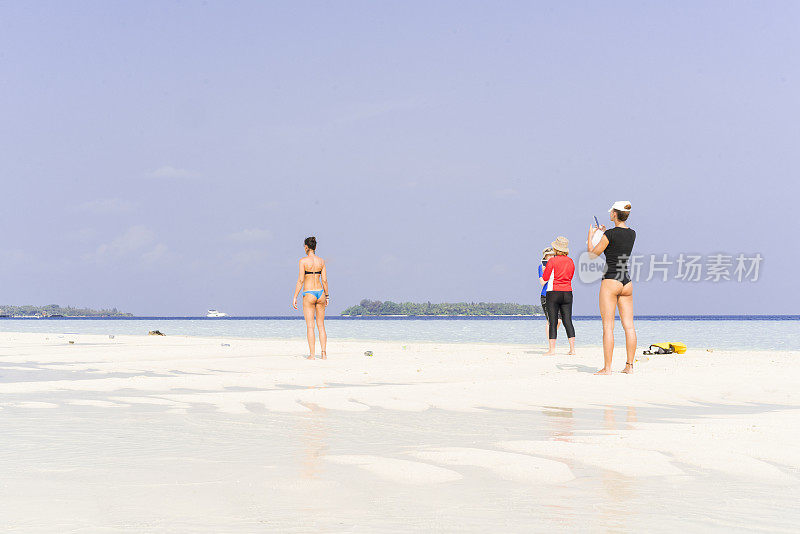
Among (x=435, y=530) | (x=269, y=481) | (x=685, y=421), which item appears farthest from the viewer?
(x=685, y=421)

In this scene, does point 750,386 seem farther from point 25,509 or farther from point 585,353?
point 25,509

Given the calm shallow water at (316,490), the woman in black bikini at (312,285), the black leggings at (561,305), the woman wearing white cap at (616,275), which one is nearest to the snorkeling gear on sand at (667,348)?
the black leggings at (561,305)

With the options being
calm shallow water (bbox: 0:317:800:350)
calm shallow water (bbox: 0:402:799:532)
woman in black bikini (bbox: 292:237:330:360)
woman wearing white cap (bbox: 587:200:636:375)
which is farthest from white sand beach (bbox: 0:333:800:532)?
calm shallow water (bbox: 0:317:800:350)

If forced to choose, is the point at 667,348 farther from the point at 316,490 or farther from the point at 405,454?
the point at 316,490

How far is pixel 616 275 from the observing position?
35.1 ft

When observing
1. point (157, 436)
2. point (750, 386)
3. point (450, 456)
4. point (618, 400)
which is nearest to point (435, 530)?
point (450, 456)

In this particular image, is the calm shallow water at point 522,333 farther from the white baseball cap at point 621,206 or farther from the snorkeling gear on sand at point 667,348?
the white baseball cap at point 621,206

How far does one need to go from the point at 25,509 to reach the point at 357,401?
4752mm

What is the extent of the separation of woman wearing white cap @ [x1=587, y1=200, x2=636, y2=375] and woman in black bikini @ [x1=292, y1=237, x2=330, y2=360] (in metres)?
6.17

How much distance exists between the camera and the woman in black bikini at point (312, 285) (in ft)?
49.4

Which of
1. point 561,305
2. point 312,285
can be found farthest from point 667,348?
point 312,285

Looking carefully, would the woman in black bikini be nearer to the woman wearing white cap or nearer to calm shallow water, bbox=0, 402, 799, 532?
the woman wearing white cap

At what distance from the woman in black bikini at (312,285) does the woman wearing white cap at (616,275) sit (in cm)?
617

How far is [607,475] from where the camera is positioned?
4391 millimetres
